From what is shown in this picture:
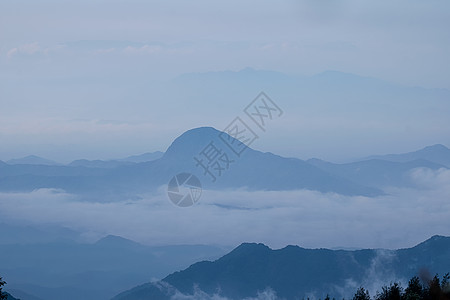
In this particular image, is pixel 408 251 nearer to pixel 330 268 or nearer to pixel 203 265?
pixel 330 268

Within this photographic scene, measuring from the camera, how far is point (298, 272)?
183m

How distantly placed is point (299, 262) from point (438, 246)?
42.7 m

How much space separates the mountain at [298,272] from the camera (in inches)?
6422

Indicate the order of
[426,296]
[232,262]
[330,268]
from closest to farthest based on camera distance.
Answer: [426,296] → [330,268] → [232,262]

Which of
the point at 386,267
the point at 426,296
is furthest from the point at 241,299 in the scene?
the point at 426,296

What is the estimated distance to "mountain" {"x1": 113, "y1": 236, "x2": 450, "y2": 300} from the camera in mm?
163125

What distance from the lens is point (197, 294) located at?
169250 mm

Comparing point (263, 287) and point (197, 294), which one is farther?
point (263, 287)

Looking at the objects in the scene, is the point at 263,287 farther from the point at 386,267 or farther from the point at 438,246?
the point at 438,246

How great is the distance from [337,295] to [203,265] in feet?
137

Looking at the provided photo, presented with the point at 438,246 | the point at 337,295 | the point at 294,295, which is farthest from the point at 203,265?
the point at 438,246

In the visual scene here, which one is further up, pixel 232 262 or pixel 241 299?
pixel 232 262

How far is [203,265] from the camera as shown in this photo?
182 metres

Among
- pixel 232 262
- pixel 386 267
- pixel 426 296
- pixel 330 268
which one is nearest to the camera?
pixel 426 296
